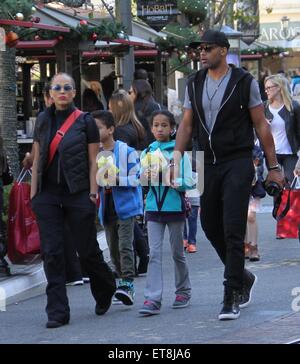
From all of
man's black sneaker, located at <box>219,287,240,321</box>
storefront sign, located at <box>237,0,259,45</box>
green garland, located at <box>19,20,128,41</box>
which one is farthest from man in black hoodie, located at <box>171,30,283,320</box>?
storefront sign, located at <box>237,0,259,45</box>

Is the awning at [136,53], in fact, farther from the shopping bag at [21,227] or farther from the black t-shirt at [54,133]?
the black t-shirt at [54,133]

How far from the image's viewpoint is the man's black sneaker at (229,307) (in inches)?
310

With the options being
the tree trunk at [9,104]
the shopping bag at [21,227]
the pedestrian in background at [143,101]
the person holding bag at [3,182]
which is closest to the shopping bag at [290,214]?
the pedestrian in background at [143,101]

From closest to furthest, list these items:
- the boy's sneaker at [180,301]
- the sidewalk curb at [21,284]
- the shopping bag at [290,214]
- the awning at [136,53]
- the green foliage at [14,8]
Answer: the boy's sneaker at [180,301]
the sidewalk curb at [21,284]
the shopping bag at [290,214]
the green foliage at [14,8]
the awning at [136,53]

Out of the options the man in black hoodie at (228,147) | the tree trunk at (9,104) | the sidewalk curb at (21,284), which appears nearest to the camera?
the man in black hoodie at (228,147)

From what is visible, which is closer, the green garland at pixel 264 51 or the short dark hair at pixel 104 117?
the short dark hair at pixel 104 117

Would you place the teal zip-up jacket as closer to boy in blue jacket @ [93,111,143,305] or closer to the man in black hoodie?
the man in black hoodie

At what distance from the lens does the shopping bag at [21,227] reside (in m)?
9.99

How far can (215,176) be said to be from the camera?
7.89m

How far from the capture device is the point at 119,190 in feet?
30.4

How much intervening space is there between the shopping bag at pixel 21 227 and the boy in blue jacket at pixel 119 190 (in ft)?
3.03

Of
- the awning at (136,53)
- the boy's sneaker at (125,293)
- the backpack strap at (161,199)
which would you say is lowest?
the boy's sneaker at (125,293)

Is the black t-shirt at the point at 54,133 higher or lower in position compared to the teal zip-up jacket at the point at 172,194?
higher
